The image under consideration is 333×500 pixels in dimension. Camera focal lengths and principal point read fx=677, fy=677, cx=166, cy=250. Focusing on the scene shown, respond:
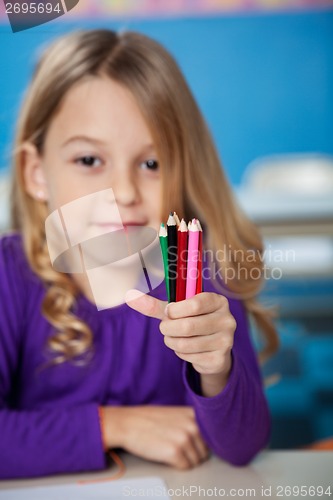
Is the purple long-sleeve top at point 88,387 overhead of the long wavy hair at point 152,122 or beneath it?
beneath

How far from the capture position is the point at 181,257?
16.9 inches

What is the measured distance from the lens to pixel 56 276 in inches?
23.0

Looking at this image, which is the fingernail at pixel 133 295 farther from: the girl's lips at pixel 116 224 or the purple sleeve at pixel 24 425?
the purple sleeve at pixel 24 425

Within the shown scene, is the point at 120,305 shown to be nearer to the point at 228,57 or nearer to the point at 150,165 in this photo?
the point at 150,165

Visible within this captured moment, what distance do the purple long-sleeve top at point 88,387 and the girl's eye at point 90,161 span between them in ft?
0.37

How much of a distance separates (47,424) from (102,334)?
98 millimetres

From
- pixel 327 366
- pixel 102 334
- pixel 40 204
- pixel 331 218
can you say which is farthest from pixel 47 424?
pixel 327 366

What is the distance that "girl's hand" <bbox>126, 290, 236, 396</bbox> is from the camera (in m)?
0.44

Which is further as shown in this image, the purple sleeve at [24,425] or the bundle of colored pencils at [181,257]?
the purple sleeve at [24,425]

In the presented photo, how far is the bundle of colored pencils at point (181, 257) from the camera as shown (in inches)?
16.9

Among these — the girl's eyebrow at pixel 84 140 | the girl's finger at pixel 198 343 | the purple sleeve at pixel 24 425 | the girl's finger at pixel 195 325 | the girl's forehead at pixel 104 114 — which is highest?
the girl's forehead at pixel 104 114

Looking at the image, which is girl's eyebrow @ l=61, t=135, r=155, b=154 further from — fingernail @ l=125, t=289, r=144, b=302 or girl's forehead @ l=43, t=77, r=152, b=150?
fingernail @ l=125, t=289, r=144, b=302

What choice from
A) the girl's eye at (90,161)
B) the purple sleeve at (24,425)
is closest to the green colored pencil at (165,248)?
the girl's eye at (90,161)

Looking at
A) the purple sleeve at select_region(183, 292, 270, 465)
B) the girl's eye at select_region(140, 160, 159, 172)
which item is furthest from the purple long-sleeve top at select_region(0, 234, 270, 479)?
the girl's eye at select_region(140, 160, 159, 172)
